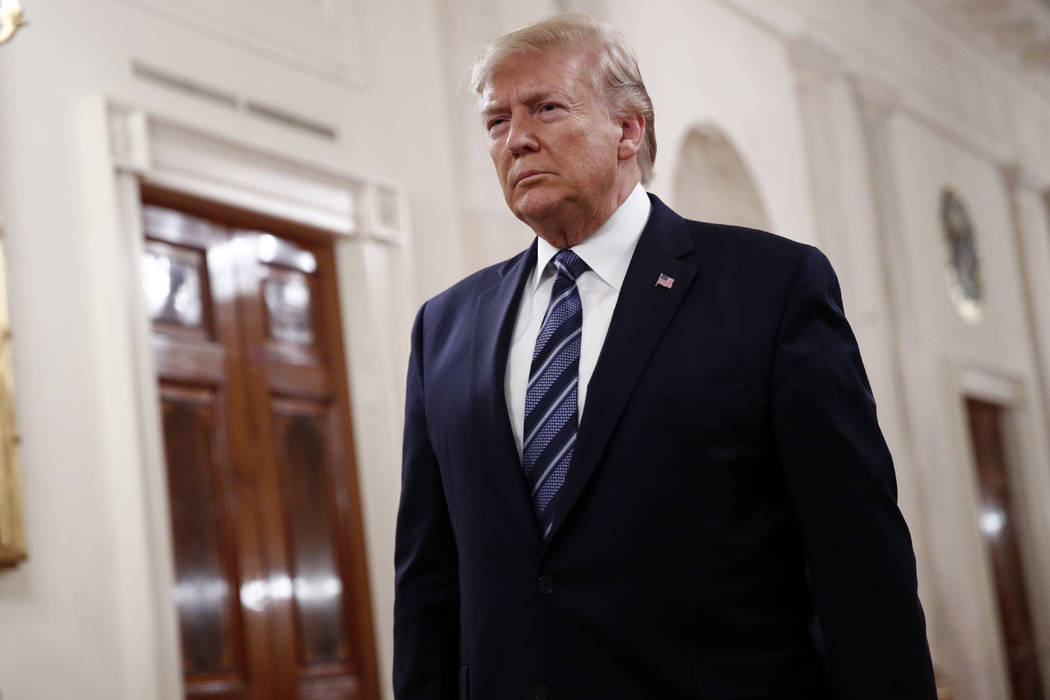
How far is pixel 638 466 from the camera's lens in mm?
1798

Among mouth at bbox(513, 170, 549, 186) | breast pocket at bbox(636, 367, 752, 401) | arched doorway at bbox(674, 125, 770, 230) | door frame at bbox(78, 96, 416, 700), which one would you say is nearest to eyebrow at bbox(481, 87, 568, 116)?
mouth at bbox(513, 170, 549, 186)

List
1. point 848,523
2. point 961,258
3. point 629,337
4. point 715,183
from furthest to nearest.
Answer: point 961,258 < point 715,183 < point 629,337 < point 848,523

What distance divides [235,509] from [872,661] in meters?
3.65

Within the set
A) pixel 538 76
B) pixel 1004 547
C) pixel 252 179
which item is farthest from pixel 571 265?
pixel 1004 547

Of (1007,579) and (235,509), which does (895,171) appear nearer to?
(1007,579)

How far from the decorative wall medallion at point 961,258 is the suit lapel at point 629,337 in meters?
9.30

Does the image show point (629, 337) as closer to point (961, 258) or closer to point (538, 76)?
point (538, 76)

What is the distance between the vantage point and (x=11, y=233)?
4270mm

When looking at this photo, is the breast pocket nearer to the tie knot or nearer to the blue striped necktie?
the blue striped necktie

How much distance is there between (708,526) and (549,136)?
1.96 feet

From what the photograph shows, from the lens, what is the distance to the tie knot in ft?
6.64

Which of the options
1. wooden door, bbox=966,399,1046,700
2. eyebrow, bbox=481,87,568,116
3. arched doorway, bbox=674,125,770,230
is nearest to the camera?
eyebrow, bbox=481,87,568,116

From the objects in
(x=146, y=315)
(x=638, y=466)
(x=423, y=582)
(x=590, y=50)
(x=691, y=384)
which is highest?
(x=146, y=315)

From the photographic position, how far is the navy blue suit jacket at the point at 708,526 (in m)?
1.75
